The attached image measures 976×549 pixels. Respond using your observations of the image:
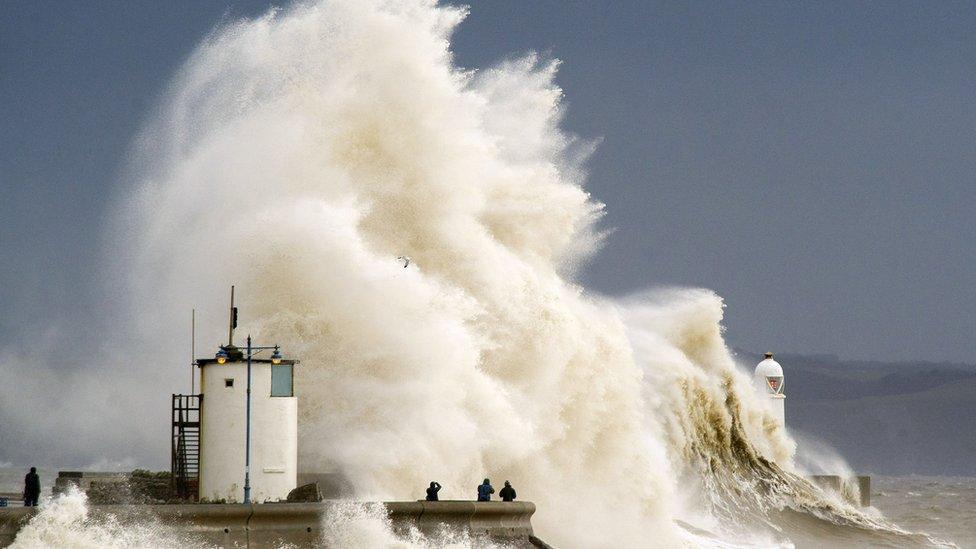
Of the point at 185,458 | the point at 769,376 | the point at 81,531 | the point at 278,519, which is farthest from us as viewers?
the point at 769,376

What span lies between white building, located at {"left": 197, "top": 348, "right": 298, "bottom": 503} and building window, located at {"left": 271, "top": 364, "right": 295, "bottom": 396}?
0.01m

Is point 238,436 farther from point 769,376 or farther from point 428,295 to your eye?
point 769,376

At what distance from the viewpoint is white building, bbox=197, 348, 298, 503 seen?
17172 millimetres

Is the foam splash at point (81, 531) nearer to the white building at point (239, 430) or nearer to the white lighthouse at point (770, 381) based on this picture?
Result: the white building at point (239, 430)

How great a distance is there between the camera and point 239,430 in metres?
17.2

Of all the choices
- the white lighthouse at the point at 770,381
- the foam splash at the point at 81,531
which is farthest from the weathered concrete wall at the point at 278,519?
the white lighthouse at the point at 770,381

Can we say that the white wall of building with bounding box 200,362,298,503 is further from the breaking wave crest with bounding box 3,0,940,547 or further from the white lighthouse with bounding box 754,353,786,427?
the white lighthouse with bounding box 754,353,786,427

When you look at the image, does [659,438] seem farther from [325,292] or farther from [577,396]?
[325,292]

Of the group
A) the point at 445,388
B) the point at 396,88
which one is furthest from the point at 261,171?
the point at 445,388

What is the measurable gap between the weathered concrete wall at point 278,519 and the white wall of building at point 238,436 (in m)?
1.14

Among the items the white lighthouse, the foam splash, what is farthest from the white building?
the white lighthouse

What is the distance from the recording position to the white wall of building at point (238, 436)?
17.2 m

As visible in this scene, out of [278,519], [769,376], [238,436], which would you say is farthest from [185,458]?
[769,376]

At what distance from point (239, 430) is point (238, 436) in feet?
0.22
